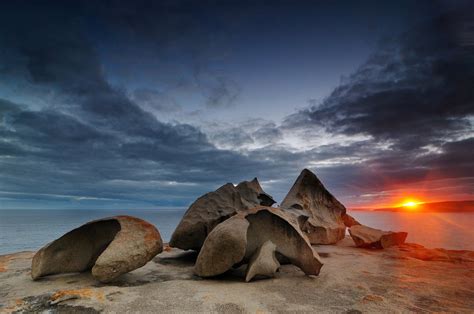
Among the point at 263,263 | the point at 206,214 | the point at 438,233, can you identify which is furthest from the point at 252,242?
the point at 438,233

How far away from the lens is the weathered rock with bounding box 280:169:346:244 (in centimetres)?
1350

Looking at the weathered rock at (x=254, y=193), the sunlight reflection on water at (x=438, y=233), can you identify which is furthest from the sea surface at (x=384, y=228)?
the weathered rock at (x=254, y=193)

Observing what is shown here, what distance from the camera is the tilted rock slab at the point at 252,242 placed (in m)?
7.17

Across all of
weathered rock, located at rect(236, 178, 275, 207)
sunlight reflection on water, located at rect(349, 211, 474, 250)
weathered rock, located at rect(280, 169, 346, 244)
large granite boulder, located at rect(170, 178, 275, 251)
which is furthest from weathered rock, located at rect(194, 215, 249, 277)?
sunlight reflection on water, located at rect(349, 211, 474, 250)

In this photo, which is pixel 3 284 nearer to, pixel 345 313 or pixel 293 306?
pixel 293 306

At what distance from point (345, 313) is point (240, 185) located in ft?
25.6

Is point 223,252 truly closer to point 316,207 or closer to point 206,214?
point 206,214

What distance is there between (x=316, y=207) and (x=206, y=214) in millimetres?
6796

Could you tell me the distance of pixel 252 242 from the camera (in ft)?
27.7

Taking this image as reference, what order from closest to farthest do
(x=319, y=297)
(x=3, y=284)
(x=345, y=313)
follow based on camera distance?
(x=345, y=313)
(x=319, y=297)
(x=3, y=284)

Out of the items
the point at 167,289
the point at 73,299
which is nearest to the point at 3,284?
the point at 73,299

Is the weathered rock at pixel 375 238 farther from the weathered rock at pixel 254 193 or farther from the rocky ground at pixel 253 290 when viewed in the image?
the weathered rock at pixel 254 193

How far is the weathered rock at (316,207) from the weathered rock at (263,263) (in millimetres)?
5240

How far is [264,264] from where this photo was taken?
24.2 ft
